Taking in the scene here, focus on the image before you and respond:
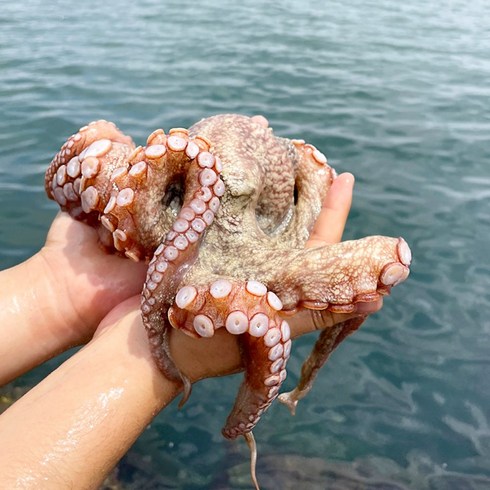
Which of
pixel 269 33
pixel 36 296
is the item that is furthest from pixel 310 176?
pixel 269 33

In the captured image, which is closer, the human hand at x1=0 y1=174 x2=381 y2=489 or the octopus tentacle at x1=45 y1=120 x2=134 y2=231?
the human hand at x1=0 y1=174 x2=381 y2=489

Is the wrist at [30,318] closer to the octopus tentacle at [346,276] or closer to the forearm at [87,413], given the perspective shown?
the forearm at [87,413]

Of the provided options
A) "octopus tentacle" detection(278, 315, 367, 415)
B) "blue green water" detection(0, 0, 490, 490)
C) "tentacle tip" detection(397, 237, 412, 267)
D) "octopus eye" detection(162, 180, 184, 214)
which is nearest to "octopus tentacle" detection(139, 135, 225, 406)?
"octopus eye" detection(162, 180, 184, 214)

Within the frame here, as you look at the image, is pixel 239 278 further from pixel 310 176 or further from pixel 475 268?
pixel 475 268

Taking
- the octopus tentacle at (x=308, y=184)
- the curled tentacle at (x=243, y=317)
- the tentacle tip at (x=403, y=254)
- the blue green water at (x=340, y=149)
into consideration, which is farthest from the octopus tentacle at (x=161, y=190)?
the blue green water at (x=340, y=149)

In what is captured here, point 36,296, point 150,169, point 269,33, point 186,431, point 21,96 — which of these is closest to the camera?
point 150,169

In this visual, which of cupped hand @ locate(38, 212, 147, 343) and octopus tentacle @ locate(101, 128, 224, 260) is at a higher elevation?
octopus tentacle @ locate(101, 128, 224, 260)

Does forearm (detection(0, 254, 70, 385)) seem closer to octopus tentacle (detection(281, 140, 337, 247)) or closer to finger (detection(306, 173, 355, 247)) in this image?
octopus tentacle (detection(281, 140, 337, 247))
